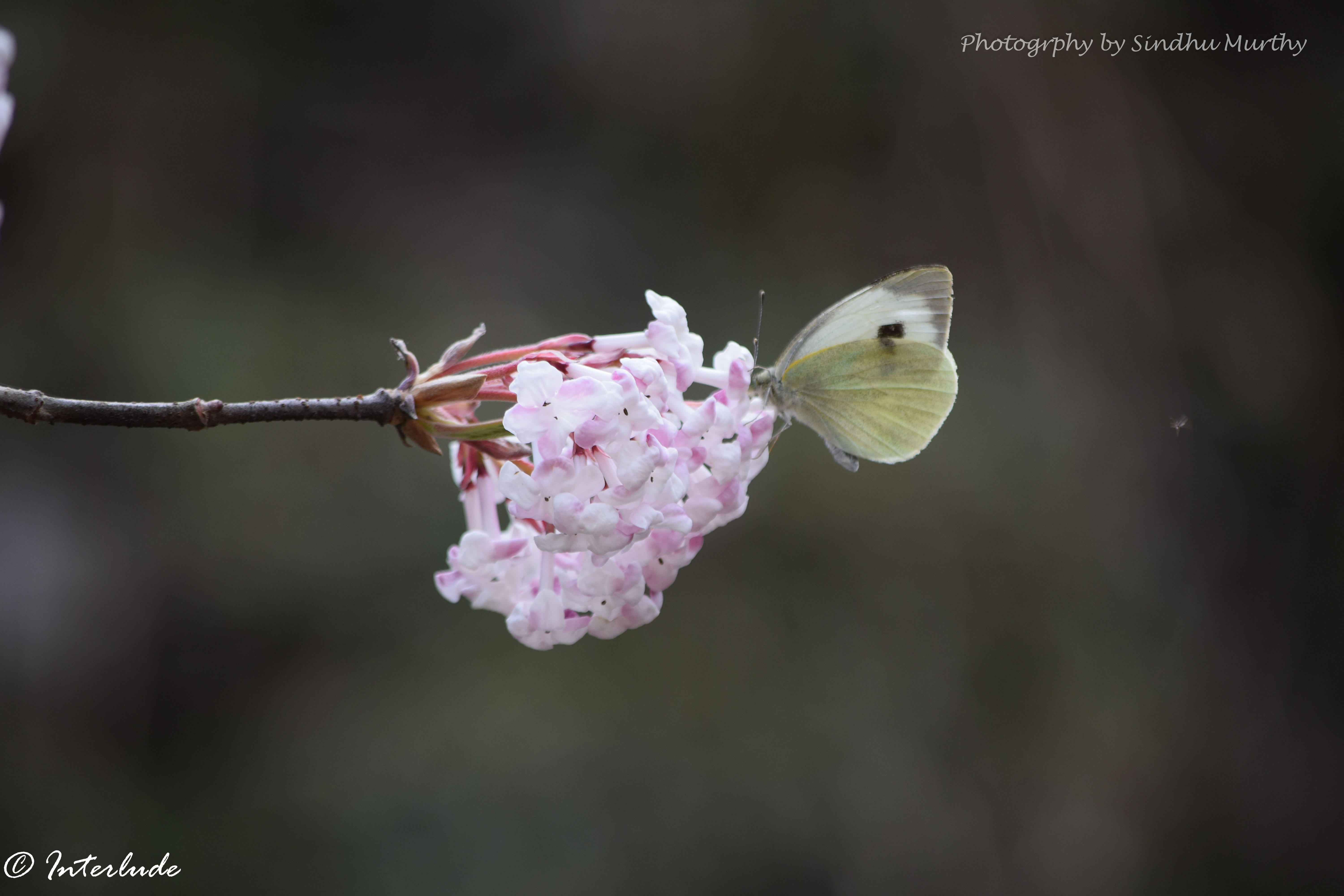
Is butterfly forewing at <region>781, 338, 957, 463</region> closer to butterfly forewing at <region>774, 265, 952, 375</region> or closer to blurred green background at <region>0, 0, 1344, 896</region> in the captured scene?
butterfly forewing at <region>774, 265, 952, 375</region>

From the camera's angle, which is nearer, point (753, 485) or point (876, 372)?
point (876, 372)

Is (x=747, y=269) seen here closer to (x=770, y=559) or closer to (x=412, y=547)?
(x=770, y=559)

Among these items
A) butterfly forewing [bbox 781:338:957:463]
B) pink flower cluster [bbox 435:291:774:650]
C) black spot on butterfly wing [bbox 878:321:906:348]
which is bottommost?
pink flower cluster [bbox 435:291:774:650]

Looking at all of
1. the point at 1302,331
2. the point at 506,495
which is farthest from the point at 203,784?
the point at 1302,331

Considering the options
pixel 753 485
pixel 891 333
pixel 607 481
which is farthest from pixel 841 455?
pixel 753 485

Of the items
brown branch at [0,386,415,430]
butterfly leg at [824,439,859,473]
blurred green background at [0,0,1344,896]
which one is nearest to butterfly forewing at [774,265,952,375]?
butterfly leg at [824,439,859,473]

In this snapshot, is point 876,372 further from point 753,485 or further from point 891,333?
point 753,485
